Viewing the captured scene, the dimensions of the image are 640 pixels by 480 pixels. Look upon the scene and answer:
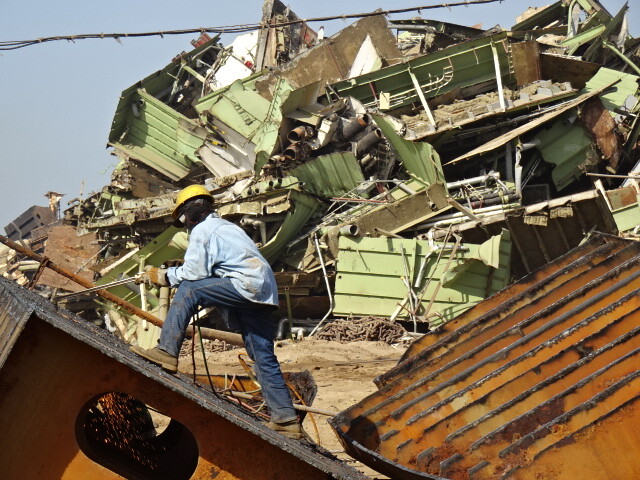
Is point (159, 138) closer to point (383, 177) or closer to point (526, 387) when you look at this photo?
point (383, 177)

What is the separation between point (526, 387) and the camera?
5.40 m

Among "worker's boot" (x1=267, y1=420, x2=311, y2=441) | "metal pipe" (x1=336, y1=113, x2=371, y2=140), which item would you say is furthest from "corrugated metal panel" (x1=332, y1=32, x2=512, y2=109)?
"worker's boot" (x1=267, y1=420, x2=311, y2=441)

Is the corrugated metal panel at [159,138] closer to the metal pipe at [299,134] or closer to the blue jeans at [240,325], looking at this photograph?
the metal pipe at [299,134]

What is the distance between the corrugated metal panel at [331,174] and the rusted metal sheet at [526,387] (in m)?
10.1

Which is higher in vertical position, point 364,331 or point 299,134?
point 299,134

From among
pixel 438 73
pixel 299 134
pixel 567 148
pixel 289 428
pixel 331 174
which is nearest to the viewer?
pixel 289 428

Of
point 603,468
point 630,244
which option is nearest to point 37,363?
point 603,468

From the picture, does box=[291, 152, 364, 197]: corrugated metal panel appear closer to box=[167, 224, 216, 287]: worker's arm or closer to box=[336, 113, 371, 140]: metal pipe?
box=[336, 113, 371, 140]: metal pipe

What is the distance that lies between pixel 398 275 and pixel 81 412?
Result: 11.3m

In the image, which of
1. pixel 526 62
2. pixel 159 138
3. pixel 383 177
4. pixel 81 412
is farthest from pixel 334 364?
pixel 159 138

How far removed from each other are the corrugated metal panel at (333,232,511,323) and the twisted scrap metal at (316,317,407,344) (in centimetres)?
41

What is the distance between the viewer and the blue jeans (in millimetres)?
5184

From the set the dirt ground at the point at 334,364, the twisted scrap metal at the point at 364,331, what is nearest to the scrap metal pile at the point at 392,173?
the twisted scrap metal at the point at 364,331

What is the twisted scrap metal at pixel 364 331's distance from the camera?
1466 centimetres
